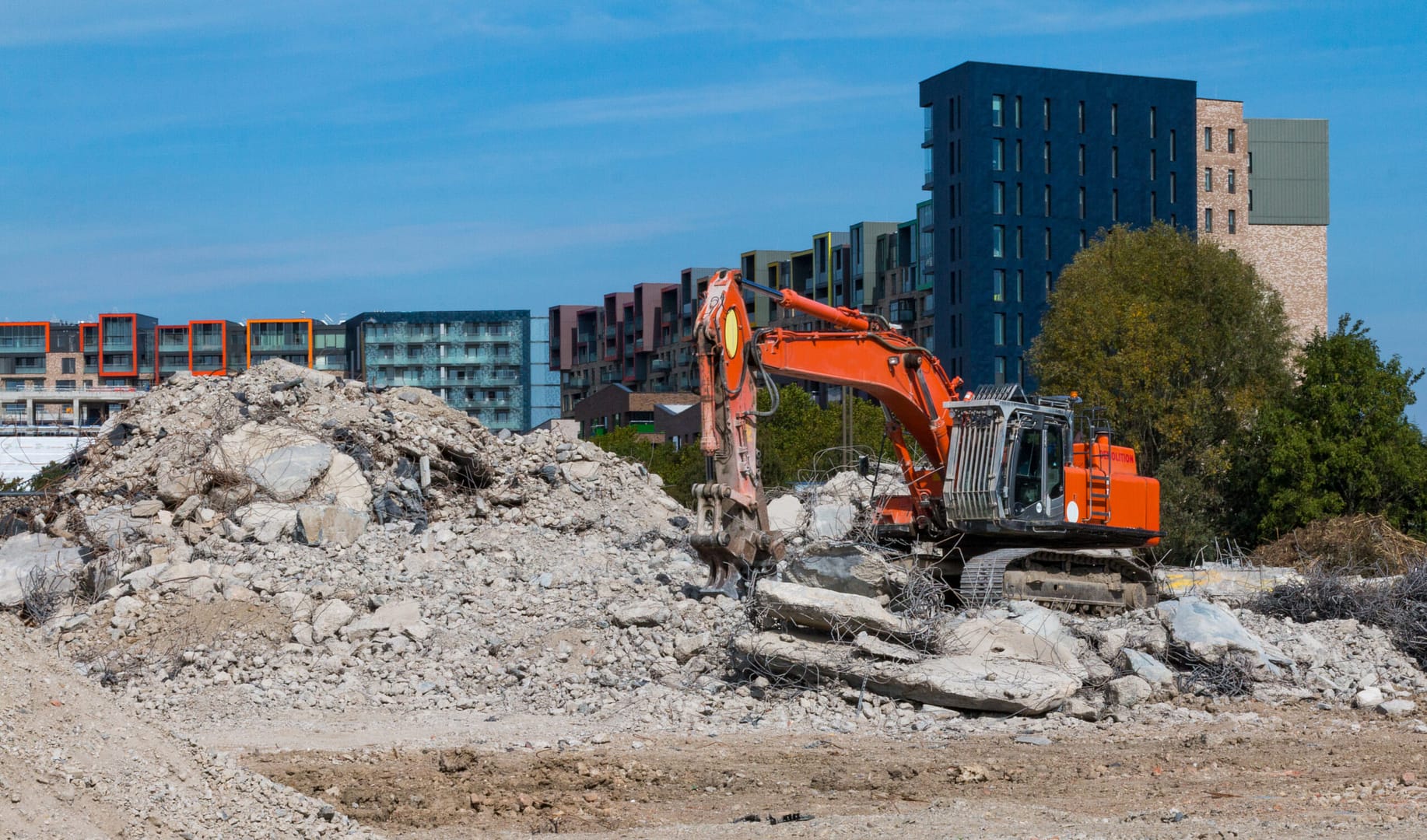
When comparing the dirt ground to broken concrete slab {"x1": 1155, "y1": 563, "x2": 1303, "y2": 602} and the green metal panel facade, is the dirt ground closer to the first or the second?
broken concrete slab {"x1": 1155, "y1": 563, "x2": 1303, "y2": 602}

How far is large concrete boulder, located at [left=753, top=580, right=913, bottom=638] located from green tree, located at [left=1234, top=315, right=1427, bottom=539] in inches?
989

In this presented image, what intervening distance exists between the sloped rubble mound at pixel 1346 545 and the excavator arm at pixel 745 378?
14935mm

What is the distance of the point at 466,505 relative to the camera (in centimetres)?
2188

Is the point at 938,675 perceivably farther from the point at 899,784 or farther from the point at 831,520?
the point at 831,520

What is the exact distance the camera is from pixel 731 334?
15.9 m

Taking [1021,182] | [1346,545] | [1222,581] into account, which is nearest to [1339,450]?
[1346,545]

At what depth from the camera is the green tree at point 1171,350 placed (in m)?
43.7

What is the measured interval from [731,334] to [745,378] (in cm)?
49

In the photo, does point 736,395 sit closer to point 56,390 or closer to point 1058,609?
point 1058,609

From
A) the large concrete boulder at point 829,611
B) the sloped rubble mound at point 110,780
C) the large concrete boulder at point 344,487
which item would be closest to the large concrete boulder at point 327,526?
the large concrete boulder at point 344,487

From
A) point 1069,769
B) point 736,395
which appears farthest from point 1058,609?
point 1069,769

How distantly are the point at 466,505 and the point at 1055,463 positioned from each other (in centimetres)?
854

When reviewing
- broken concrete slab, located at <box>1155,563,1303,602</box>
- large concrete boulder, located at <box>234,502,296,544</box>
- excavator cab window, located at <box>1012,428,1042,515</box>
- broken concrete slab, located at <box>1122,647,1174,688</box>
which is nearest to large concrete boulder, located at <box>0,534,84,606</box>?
large concrete boulder, located at <box>234,502,296,544</box>

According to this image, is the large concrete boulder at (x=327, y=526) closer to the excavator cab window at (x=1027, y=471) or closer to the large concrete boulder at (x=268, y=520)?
the large concrete boulder at (x=268, y=520)
